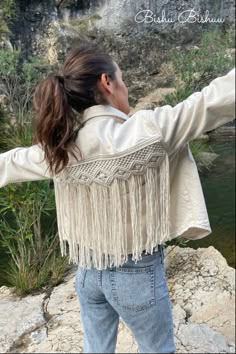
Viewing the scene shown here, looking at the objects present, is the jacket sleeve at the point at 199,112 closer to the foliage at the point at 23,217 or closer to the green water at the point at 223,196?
the green water at the point at 223,196

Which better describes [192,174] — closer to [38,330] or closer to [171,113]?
[171,113]

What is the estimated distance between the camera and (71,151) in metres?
0.71

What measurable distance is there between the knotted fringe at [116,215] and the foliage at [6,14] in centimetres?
95

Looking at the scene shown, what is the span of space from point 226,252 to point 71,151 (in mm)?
715

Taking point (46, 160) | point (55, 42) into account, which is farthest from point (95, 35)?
point (46, 160)

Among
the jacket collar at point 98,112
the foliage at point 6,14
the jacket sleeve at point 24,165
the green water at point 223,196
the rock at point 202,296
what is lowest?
the rock at point 202,296

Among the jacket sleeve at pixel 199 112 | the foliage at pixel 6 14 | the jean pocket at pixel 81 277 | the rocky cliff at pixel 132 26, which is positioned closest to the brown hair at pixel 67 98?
the jacket sleeve at pixel 199 112

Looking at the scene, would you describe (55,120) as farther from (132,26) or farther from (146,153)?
(132,26)

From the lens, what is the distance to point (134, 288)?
0.73 metres

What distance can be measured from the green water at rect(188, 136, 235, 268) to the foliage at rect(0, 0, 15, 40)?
830 millimetres

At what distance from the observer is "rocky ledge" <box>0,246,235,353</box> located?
0.89 metres

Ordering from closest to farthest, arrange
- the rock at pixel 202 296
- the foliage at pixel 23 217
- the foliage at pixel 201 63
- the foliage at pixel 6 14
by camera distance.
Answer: the rock at pixel 202 296, the foliage at pixel 201 63, the foliage at pixel 6 14, the foliage at pixel 23 217

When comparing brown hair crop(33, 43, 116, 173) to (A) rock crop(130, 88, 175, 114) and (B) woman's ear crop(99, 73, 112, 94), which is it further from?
(A) rock crop(130, 88, 175, 114)

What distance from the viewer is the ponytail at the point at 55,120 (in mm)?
678
